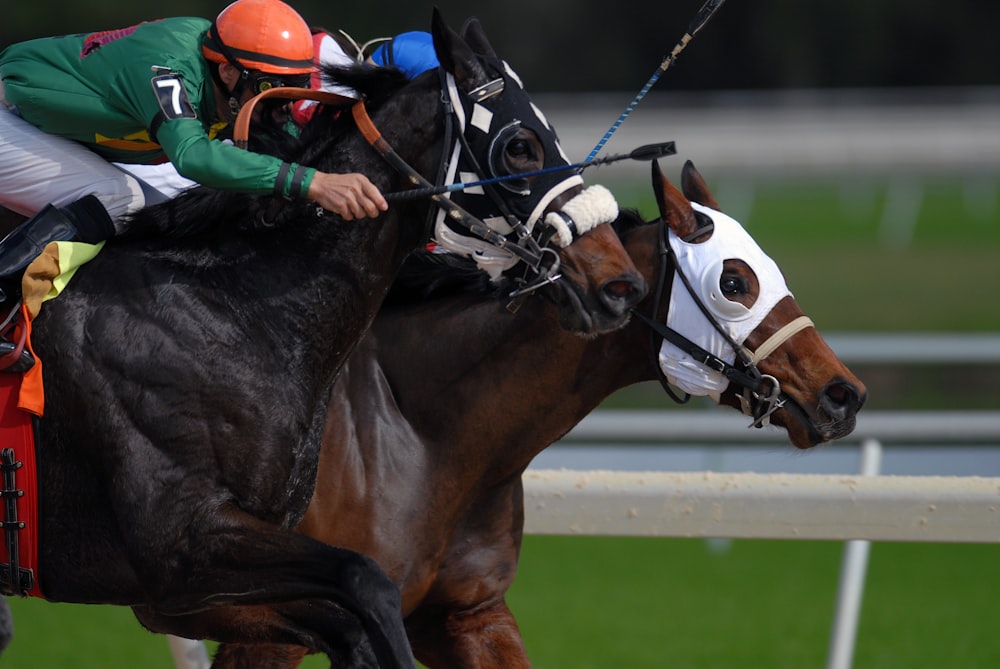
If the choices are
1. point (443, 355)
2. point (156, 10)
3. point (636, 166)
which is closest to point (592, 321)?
point (443, 355)

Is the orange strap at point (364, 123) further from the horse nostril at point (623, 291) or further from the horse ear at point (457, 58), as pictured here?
the horse nostril at point (623, 291)

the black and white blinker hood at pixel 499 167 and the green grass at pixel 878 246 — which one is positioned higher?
the black and white blinker hood at pixel 499 167

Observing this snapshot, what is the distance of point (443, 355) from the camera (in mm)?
3924

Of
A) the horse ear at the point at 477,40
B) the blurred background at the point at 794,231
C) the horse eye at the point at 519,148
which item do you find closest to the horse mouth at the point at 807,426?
the horse eye at the point at 519,148

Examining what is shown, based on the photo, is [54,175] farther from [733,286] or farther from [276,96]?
[733,286]

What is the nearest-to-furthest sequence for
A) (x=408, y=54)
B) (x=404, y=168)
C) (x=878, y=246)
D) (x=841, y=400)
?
(x=404, y=168)
(x=841, y=400)
(x=408, y=54)
(x=878, y=246)

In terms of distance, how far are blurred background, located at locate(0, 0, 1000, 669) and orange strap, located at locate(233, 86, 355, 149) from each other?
2.89 meters

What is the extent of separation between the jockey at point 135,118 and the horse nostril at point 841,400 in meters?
1.28

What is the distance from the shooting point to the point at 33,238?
333 cm

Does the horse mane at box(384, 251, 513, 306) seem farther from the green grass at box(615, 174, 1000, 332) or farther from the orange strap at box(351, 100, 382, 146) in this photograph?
the green grass at box(615, 174, 1000, 332)

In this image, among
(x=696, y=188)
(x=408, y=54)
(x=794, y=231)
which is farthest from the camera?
(x=794, y=231)

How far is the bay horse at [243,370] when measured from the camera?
3.05 metres

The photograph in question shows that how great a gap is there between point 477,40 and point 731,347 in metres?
1.03

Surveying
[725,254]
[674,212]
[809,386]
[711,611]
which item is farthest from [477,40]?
[711,611]
